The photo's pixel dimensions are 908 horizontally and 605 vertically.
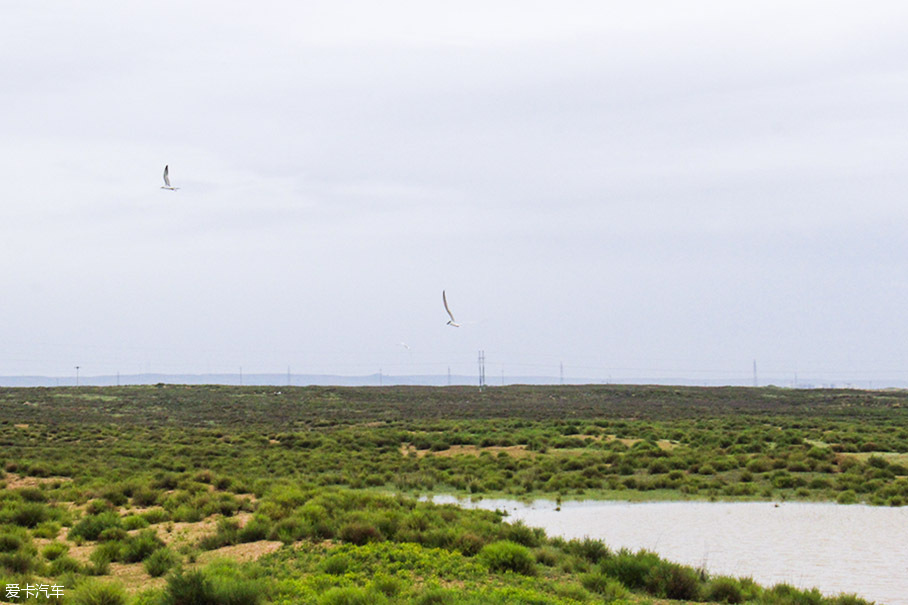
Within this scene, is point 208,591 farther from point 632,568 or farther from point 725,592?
point 725,592

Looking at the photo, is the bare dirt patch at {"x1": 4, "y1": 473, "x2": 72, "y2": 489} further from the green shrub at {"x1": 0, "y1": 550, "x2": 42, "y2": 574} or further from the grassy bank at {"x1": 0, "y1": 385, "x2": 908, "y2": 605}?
the green shrub at {"x1": 0, "y1": 550, "x2": 42, "y2": 574}

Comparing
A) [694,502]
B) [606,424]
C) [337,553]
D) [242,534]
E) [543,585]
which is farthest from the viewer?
[606,424]

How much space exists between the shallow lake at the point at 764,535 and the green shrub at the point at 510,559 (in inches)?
136

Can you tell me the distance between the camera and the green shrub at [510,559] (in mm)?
13703

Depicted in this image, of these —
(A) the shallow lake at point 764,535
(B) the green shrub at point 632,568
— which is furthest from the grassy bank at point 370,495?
(A) the shallow lake at point 764,535

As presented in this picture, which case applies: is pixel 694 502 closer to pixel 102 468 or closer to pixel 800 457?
pixel 800 457

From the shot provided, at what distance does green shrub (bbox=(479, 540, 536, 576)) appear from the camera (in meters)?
13.7

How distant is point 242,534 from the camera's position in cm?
1634

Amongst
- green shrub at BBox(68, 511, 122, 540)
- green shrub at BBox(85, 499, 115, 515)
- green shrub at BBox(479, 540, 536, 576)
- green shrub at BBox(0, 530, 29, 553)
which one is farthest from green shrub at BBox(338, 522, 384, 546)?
green shrub at BBox(85, 499, 115, 515)

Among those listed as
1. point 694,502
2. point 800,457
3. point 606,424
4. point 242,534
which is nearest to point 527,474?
point 694,502

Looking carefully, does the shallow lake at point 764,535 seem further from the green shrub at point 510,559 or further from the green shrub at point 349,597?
the green shrub at point 349,597

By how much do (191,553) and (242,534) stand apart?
51.6 inches

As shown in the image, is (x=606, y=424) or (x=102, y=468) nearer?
(x=102, y=468)

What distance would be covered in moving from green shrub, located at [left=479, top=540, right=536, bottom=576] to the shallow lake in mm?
3461
